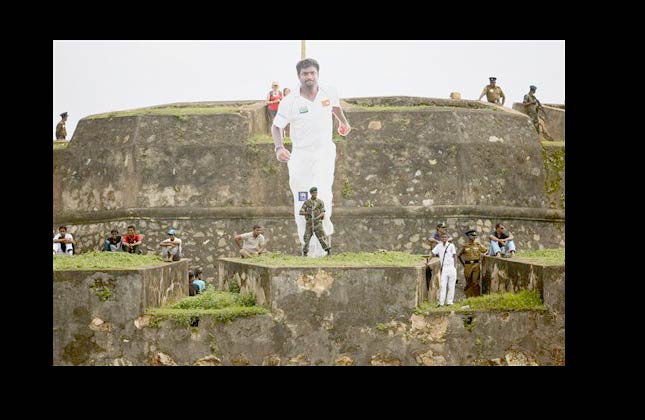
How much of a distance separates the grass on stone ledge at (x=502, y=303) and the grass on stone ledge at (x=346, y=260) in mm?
570

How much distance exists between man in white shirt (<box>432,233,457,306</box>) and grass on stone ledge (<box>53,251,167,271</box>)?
3320mm

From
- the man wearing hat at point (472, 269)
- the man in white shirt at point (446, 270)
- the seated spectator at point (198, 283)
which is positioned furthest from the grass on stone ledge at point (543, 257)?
the seated spectator at point (198, 283)

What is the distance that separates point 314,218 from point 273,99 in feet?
19.9

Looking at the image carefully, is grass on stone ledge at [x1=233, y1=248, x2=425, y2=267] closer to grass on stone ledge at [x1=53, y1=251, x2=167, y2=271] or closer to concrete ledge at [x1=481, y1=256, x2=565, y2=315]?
concrete ledge at [x1=481, y1=256, x2=565, y2=315]

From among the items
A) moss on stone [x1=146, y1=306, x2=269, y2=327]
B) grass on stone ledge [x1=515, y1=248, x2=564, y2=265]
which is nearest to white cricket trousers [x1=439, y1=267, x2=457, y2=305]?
grass on stone ledge [x1=515, y1=248, x2=564, y2=265]

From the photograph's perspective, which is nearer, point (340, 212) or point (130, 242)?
point (130, 242)

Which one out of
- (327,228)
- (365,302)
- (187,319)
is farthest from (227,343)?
(327,228)

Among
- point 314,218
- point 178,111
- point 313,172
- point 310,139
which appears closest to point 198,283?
point 313,172

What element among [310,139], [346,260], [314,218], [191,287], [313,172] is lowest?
[191,287]

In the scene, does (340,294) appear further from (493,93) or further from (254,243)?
(493,93)

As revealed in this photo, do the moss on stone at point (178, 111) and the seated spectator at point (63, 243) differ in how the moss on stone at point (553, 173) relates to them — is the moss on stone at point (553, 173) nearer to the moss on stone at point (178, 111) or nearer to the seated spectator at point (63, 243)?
the moss on stone at point (178, 111)

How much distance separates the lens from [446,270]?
1461cm

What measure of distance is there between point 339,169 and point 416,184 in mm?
1230

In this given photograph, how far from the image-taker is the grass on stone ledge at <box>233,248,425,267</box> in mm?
14070
